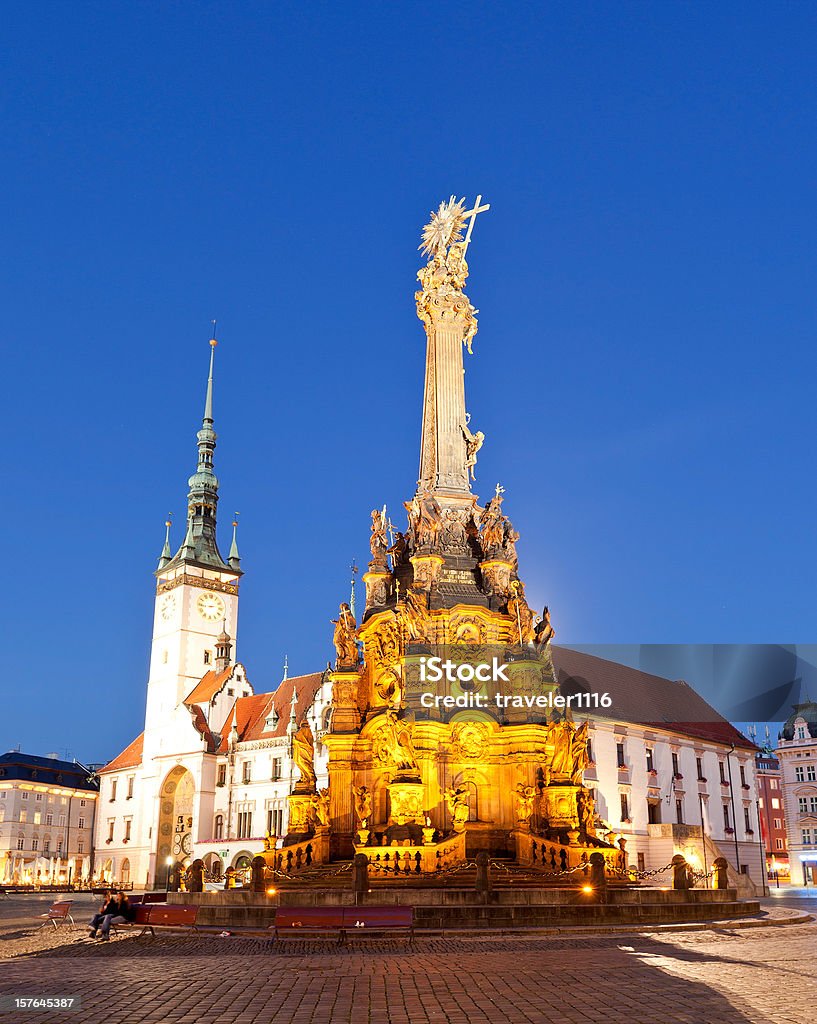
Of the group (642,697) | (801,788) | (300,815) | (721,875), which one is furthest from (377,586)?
(801,788)

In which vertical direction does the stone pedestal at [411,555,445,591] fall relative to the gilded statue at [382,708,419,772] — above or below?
above

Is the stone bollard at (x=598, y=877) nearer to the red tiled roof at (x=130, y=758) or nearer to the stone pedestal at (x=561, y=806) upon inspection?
the stone pedestal at (x=561, y=806)

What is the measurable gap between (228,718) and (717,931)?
6963 cm

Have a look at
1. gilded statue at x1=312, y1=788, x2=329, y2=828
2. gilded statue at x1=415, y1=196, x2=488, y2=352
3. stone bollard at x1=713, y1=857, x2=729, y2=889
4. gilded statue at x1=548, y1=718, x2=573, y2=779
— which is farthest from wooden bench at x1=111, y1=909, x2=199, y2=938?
gilded statue at x1=415, y1=196, x2=488, y2=352

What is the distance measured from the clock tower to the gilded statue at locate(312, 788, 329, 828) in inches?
2639

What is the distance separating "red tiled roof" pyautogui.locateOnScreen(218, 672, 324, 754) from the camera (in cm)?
7825

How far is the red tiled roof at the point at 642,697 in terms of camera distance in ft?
194

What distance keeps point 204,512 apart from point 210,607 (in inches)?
392

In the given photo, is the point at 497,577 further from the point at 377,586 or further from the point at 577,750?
the point at 577,750

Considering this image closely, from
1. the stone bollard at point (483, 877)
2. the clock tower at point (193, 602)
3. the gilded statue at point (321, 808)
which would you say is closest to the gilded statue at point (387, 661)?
the gilded statue at point (321, 808)

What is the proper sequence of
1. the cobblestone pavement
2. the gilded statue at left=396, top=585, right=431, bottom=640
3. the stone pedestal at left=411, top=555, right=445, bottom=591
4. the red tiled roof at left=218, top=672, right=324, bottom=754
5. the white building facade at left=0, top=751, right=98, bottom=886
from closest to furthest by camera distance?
the cobblestone pavement → the gilded statue at left=396, top=585, right=431, bottom=640 → the stone pedestal at left=411, top=555, right=445, bottom=591 → the red tiled roof at left=218, top=672, right=324, bottom=754 → the white building facade at left=0, top=751, right=98, bottom=886

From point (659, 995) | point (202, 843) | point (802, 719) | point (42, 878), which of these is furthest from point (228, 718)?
point (659, 995)

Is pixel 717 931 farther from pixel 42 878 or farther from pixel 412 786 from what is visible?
pixel 42 878

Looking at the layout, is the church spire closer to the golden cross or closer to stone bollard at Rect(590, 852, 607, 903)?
the golden cross
